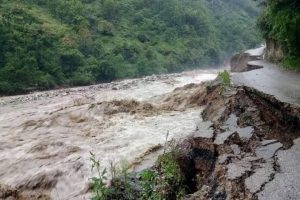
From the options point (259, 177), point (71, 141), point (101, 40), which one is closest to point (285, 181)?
point (259, 177)

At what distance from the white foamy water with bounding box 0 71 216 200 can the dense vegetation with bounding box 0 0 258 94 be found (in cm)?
1722

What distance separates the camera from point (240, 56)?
36531 mm

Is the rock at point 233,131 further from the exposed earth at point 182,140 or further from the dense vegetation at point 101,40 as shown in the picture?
the dense vegetation at point 101,40

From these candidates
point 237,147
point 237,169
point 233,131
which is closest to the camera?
point 237,169

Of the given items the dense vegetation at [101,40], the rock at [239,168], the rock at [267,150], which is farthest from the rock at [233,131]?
the dense vegetation at [101,40]

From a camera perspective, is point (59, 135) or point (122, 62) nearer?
point (59, 135)

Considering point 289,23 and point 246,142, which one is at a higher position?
Result: point 289,23

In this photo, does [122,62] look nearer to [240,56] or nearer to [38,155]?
[240,56]

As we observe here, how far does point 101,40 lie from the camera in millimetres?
50562

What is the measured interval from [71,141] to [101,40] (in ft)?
126

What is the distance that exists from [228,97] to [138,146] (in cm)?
289

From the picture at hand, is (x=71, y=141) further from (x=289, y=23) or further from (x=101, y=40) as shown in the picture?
(x=101, y=40)

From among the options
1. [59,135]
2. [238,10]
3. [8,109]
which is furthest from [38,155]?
[238,10]

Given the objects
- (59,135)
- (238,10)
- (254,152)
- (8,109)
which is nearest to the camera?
(254,152)
